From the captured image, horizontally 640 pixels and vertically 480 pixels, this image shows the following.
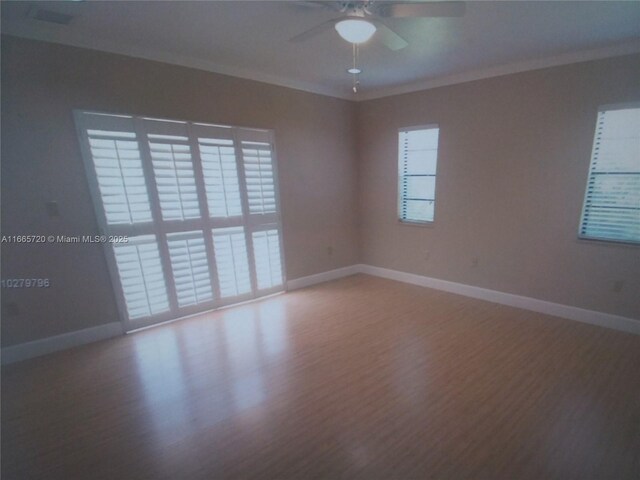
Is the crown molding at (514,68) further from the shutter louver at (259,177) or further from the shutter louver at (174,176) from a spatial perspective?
the shutter louver at (174,176)

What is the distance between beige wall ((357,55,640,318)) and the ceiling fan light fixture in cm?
226

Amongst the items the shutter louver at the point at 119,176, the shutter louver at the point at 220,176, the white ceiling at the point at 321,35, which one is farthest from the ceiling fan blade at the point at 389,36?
the shutter louver at the point at 119,176

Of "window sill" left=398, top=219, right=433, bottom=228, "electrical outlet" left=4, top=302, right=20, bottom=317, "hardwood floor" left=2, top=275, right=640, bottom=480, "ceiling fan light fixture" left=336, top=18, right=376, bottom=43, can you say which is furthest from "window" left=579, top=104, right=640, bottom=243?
"electrical outlet" left=4, top=302, right=20, bottom=317

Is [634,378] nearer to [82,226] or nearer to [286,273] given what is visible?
[286,273]

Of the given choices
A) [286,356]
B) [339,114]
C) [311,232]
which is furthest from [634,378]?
[339,114]

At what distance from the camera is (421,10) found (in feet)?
5.48

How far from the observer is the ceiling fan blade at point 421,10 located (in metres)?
1.61

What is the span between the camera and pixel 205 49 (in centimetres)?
274

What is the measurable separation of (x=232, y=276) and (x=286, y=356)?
4.55 feet

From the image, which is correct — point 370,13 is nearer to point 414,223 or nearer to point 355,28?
point 355,28

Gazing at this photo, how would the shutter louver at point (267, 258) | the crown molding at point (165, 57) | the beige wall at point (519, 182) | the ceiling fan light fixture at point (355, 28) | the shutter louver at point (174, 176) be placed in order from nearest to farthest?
the ceiling fan light fixture at point (355, 28) → the crown molding at point (165, 57) → the beige wall at point (519, 182) → the shutter louver at point (174, 176) → the shutter louver at point (267, 258)

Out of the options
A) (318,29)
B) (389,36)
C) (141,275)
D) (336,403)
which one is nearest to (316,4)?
(318,29)

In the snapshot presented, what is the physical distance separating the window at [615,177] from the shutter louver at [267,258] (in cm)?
Answer: 343

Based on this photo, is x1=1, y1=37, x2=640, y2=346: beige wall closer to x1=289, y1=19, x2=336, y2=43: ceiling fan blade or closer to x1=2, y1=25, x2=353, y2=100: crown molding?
x1=2, y1=25, x2=353, y2=100: crown molding
